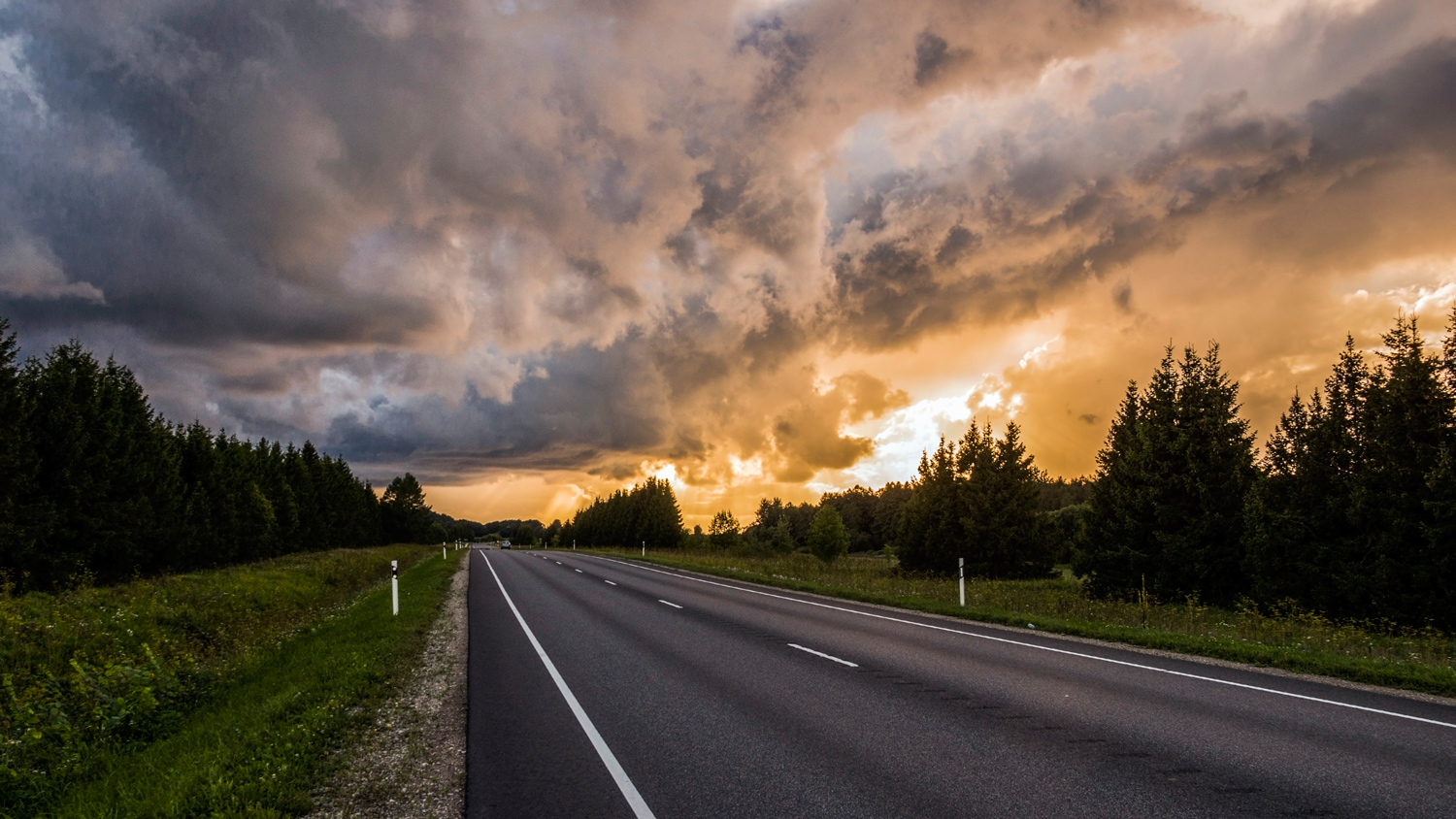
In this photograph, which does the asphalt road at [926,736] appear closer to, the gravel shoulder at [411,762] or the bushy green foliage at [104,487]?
the gravel shoulder at [411,762]

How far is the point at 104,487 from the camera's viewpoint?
27484 mm

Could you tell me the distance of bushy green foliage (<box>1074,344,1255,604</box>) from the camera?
2325cm

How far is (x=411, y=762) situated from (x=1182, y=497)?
2615 cm

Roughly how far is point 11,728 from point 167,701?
74.8 inches

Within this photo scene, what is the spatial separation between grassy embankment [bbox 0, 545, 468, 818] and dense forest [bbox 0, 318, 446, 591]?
690 cm

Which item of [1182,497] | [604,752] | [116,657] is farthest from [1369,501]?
[116,657]

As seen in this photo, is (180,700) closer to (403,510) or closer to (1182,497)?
(1182,497)

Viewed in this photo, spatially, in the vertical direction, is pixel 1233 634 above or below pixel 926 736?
below

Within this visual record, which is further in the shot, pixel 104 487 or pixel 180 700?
pixel 104 487

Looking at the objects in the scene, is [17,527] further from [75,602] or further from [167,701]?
[167,701]

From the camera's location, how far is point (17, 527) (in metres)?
22.4

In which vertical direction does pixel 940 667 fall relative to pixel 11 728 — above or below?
above

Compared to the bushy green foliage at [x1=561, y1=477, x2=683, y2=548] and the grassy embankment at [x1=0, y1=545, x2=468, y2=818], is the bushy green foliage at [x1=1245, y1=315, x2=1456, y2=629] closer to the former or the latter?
the grassy embankment at [x1=0, y1=545, x2=468, y2=818]

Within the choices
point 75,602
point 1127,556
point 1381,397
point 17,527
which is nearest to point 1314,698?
point 1381,397
